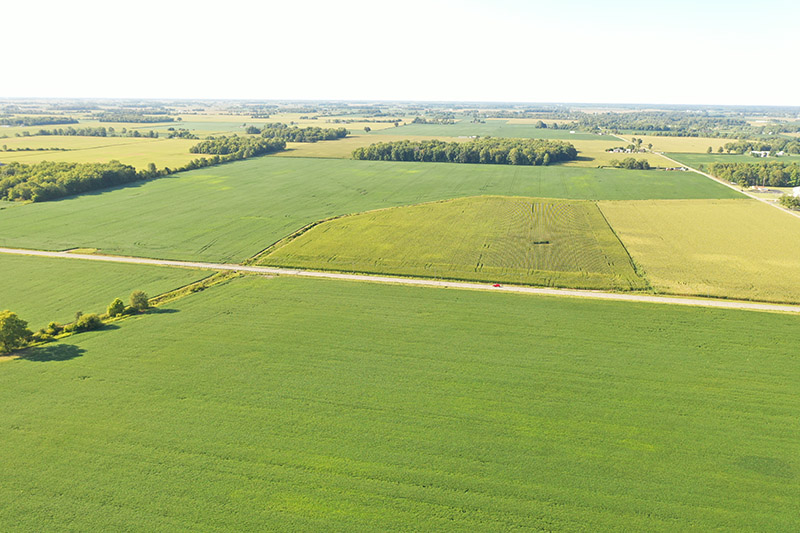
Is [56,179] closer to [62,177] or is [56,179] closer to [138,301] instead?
[62,177]

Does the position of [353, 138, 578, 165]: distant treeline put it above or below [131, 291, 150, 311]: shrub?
above

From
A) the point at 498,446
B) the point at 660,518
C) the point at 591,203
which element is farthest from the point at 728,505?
the point at 591,203

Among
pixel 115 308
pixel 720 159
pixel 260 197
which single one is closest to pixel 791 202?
pixel 720 159

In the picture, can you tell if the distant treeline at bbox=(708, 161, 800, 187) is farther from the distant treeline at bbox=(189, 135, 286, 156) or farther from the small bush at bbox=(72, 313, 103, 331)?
the distant treeline at bbox=(189, 135, 286, 156)

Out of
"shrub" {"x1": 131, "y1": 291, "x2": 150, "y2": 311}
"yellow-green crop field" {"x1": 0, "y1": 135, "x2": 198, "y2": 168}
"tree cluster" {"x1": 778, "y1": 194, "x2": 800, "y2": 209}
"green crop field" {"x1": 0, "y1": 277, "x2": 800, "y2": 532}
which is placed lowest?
"green crop field" {"x1": 0, "y1": 277, "x2": 800, "y2": 532}

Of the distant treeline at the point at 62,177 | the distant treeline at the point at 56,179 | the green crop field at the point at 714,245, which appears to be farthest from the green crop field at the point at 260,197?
the green crop field at the point at 714,245

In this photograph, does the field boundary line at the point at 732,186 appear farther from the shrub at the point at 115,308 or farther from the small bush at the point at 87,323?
the small bush at the point at 87,323

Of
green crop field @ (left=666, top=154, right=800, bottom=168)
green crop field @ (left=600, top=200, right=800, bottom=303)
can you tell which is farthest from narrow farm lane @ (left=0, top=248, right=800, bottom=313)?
green crop field @ (left=666, top=154, right=800, bottom=168)
